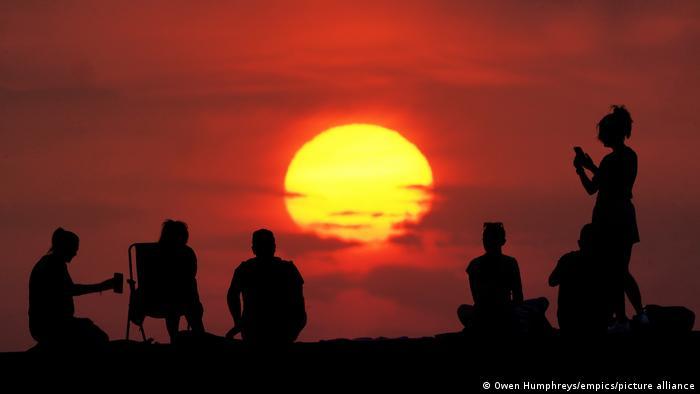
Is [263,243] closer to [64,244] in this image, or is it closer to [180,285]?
[64,244]

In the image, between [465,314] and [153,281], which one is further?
[153,281]

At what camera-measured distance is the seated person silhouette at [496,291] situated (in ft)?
42.0

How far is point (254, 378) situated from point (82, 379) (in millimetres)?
1362

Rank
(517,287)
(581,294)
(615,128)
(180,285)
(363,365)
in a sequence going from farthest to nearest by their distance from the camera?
(180,285) → (517,287) → (615,128) → (581,294) → (363,365)

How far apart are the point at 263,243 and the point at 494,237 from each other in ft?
6.77

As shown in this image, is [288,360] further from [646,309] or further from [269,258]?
[646,309]

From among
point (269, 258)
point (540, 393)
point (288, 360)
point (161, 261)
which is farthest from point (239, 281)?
point (540, 393)

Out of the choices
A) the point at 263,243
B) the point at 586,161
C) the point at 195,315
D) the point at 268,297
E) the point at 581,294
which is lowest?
the point at 581,294

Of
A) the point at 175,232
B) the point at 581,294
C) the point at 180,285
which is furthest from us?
the point at 180,285

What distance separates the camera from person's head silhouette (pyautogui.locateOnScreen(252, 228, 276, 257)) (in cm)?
1268

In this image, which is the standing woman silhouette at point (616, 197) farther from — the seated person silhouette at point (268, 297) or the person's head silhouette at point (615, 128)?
the seated person silhouette at point (268, 297)

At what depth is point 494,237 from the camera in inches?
505

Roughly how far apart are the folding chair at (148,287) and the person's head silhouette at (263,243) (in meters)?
2.50

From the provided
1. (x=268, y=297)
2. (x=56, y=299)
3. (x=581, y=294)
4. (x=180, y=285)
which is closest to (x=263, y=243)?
(x=268, y=297)
